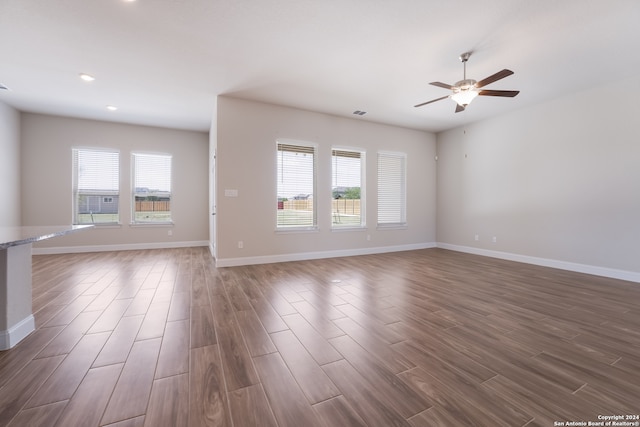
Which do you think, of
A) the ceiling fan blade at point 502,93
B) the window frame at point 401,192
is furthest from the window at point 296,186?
the ceiling fan blade at point 502,93

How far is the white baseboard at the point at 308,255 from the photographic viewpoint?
479 centimetres

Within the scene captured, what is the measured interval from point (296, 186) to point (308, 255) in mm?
1474

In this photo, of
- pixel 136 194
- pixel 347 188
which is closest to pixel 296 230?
pixel 347 188

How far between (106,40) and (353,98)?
3.56 metres

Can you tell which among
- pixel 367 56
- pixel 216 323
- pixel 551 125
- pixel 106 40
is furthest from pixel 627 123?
pixel 106 40

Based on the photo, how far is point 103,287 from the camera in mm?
3520

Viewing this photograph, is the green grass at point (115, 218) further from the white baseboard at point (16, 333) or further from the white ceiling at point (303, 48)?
the white baseboard at point (16, 333)

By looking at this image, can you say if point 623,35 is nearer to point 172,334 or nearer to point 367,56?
point 367,56

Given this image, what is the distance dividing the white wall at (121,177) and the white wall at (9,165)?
0.15 m

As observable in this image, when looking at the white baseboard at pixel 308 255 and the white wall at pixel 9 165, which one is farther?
the white wall at pixel 9 165

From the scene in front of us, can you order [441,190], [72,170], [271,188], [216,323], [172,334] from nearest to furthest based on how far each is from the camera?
1. [172,334]
2. [216,323]
3. [271,188]
4. [72,170]
5. [441,190]

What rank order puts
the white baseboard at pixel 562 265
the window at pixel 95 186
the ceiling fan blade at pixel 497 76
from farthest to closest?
the window at pixel 95 186
the white baseboard at pixel 562 265
the ceiling fan blade at pixel 497 76

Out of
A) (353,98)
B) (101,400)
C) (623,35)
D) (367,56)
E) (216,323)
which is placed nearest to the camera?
(101,400)

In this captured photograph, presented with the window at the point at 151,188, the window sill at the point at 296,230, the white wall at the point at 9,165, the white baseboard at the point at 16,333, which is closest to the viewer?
the white baseboard at the point at 16,333
